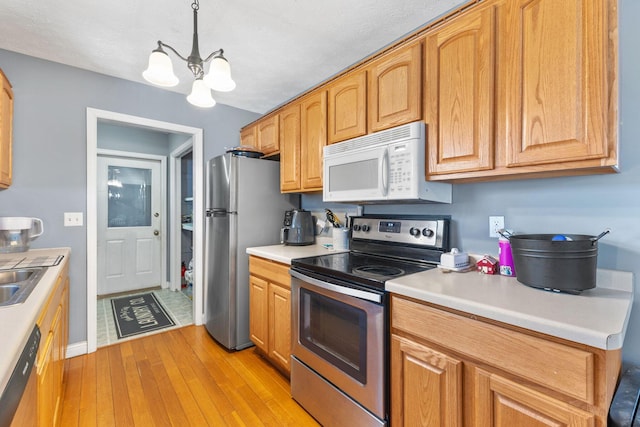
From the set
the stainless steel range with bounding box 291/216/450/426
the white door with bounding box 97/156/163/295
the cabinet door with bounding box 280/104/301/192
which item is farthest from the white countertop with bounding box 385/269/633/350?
the white door with bounding box 97/156/163/295

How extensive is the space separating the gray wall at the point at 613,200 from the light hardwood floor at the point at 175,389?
5.25ft

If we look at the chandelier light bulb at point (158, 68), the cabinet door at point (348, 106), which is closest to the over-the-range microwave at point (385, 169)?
the cabinet door at point (348, 106)

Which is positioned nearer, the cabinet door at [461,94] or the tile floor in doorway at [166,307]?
the cabinet door at [461,94]

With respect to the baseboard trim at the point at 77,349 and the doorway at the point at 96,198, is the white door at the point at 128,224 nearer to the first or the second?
the doorway at the point at 96,198

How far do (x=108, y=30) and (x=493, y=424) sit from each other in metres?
2.86

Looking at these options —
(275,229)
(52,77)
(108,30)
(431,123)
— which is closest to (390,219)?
(431,123)

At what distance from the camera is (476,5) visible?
1.33 meters

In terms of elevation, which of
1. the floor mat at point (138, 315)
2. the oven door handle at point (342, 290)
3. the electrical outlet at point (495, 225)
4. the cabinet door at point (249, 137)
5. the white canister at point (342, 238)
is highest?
the cabinet door at point (249, 137)

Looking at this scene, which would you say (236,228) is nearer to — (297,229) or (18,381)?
(297,229)

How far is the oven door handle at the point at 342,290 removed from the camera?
132cm

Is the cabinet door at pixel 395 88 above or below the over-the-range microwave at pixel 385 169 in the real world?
above

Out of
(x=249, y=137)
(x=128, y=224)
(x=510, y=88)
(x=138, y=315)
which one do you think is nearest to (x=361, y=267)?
(x=510, y=88)

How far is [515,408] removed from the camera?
941 millimetres

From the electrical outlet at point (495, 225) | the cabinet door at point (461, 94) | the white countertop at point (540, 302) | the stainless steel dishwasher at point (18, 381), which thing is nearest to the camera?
the stainless steel dishwasher at point (18, 381)
